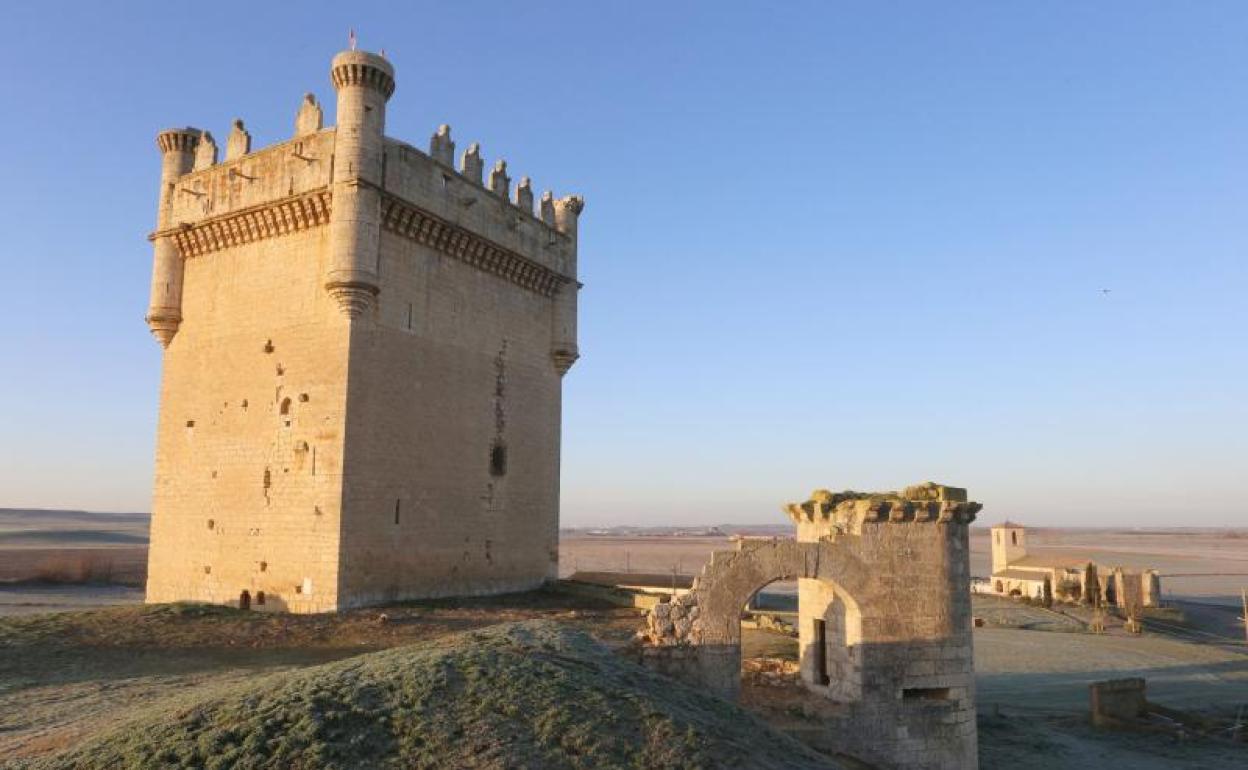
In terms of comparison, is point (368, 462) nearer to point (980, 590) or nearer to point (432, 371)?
point (432, 371)

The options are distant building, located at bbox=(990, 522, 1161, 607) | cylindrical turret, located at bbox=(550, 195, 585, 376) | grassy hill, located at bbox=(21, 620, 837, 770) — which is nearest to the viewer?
grassy hill, located at bbox=(21, 620, 837, 770)

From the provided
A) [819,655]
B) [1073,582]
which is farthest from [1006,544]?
[819,655]

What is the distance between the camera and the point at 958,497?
13078 millimetres

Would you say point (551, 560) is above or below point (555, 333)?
below

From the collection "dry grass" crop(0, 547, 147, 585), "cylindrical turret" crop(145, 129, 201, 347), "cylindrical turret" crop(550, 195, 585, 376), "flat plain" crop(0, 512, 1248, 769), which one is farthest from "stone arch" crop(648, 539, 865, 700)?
"dry grass" crop(0, 547, 147, 585)

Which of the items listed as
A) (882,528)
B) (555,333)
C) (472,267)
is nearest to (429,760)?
(882,528)

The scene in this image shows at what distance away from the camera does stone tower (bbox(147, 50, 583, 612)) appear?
730 inches

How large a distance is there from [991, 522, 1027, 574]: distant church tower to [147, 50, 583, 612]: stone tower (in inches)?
1264

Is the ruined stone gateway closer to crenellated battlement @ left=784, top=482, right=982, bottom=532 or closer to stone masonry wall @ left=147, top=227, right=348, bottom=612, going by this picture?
crenellated battlement @ left=784, top=482, right=982, bottom=532

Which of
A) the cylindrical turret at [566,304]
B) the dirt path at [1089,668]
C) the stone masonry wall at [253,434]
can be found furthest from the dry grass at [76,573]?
the dirt path at [1089,668]

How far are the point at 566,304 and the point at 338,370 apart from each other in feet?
29.8

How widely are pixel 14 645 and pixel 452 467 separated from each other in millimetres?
9399

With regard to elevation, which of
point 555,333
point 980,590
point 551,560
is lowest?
point 980,590

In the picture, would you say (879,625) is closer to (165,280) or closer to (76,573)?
(165,280)
